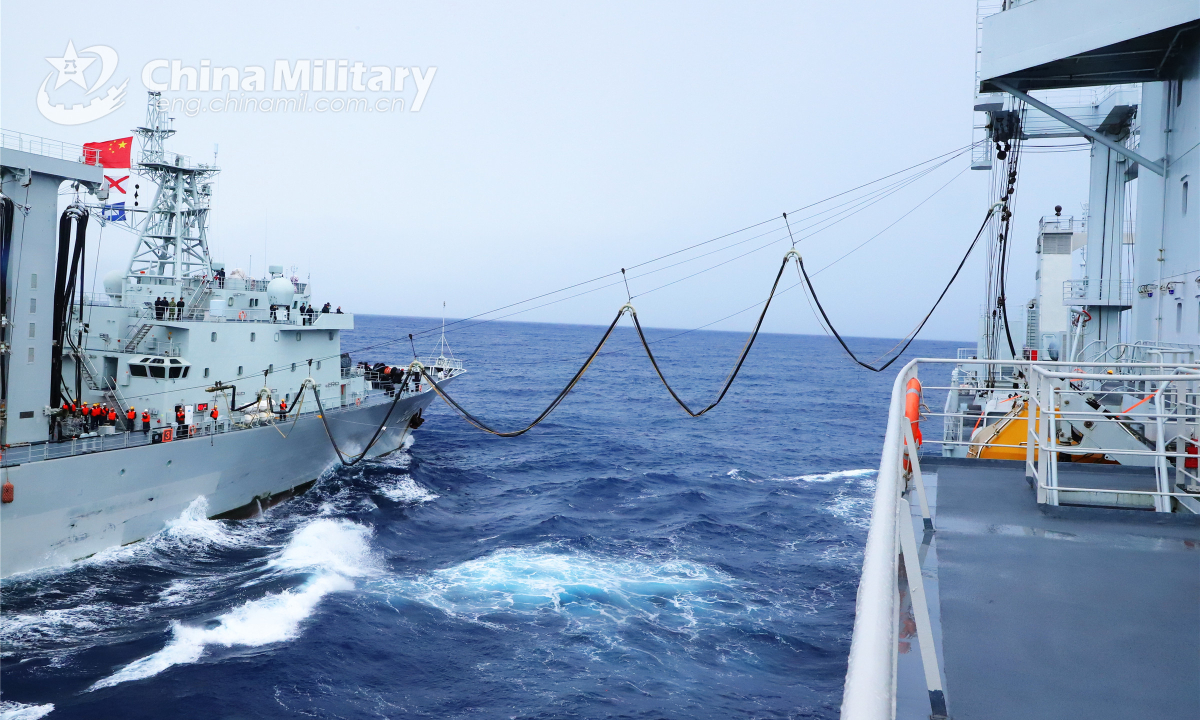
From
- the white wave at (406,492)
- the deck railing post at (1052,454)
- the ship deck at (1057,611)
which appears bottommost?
the white wave at (406,492)

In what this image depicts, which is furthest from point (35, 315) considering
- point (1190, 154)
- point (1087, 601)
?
point (1190, 154)

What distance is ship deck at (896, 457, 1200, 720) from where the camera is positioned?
11.2ft

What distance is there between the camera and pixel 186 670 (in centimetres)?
1364

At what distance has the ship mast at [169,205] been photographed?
88.6 ft

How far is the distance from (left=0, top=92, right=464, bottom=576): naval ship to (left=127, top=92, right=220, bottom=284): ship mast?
6 centimetres

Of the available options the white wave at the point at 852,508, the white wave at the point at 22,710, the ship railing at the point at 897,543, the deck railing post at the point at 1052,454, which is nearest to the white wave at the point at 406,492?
the white wave at the point at 22,710

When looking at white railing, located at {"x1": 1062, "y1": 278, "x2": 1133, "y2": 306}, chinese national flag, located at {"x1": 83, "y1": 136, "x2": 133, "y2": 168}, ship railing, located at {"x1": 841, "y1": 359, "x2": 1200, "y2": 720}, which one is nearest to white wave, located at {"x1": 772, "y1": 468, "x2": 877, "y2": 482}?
white railing, located at {"x1": 1062, "y1": 278, "x2": 1133, "y2": 306}

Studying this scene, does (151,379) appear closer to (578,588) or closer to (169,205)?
(169,205)

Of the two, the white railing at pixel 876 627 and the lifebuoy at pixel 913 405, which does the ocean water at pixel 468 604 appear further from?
the white railing at pixel 876 627

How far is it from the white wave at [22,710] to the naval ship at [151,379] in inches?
249

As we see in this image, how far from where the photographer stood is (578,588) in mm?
17938

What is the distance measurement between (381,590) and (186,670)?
471 centimetres

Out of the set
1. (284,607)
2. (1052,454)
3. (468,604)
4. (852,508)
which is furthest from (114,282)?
(1052,454)

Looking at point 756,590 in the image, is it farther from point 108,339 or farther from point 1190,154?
point 108,339
